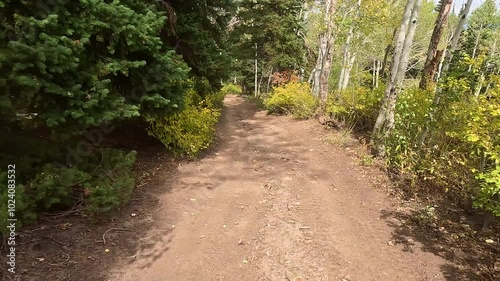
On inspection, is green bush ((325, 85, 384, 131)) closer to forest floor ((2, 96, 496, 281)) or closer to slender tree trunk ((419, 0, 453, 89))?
slender tree trunk ((419, 0, 453, 89))

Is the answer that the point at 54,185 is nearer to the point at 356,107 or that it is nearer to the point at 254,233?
the point at 254,233

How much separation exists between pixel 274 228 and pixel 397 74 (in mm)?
5344

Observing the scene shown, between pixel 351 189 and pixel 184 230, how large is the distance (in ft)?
12.4

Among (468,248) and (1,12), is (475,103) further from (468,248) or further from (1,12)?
(1,12)

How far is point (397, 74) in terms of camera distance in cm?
764

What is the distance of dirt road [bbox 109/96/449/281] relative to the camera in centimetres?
400

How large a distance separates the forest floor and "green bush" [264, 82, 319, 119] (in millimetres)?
5679

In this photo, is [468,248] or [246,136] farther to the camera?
[246,136]

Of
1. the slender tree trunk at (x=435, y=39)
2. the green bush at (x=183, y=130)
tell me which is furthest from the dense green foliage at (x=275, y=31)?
A: the slender tree trunk at (x=435, y=39)

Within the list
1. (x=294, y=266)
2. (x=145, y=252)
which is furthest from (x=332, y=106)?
(x=145, y=252)

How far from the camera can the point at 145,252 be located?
13.5ft

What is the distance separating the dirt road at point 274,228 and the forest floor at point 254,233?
0.02m

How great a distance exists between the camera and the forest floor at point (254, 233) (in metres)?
3.85

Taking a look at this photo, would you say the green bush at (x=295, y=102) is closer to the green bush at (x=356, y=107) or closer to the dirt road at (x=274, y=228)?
the green bush at (x=356, y=107)
